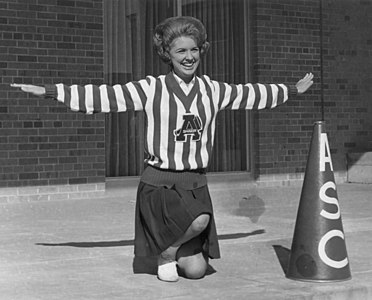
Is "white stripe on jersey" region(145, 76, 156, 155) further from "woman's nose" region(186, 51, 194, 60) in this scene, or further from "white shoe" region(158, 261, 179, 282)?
"white shoe" region(158, 261, 179, 282)

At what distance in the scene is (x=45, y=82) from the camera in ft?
35.8

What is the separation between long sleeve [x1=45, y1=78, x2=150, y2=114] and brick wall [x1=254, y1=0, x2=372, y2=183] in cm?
688

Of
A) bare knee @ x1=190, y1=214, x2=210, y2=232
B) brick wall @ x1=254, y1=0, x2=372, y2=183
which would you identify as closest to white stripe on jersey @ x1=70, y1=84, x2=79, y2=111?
bare knee @ x1=190, y1=214, x2=210, y2=232

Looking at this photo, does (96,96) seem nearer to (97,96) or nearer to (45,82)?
(97,96)

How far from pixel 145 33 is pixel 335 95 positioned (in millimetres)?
3157

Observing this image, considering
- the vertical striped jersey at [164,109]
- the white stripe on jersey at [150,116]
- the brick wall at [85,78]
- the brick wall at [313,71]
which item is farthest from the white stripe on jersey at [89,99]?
the brick wall at [313,71]

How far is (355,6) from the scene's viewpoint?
45.0 feet

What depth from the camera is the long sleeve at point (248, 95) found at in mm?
6203

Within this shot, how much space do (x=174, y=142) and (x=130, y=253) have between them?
1.56 m

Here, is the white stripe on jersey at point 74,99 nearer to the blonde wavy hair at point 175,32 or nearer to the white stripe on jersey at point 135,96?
the white stripe on jersey at point 135,96

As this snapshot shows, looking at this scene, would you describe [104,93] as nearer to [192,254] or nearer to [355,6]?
[192,254]

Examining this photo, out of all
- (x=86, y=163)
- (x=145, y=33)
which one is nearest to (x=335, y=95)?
(x=145, y=33)

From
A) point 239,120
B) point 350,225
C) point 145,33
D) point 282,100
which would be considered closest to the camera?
point 282,100

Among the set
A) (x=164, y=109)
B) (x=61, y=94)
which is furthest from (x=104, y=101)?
(x=164, y=109)
